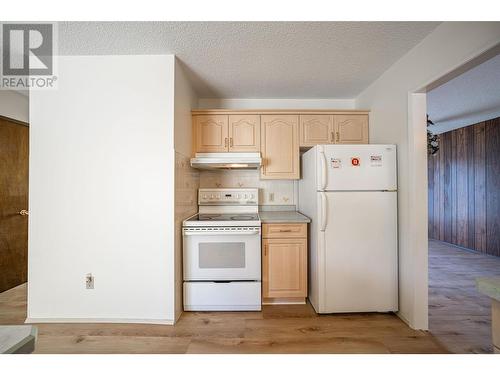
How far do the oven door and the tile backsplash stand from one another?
902mm

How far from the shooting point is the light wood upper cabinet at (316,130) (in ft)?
9.27

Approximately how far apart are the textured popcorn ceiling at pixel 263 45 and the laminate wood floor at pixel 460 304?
7.86 ft

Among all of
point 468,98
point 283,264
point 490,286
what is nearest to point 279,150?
point 283,264

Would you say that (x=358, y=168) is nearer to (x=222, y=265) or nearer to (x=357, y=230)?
(x=357, y=230)

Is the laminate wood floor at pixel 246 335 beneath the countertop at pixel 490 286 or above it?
beneath

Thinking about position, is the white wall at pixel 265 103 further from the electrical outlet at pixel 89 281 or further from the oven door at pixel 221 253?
the electrical outlet at pixel 89 281

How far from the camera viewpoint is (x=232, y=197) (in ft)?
9.94

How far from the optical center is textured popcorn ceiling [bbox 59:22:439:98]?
1729mm

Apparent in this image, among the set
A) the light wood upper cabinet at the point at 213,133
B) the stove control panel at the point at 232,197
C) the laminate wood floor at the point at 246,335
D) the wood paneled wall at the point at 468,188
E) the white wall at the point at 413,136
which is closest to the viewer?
the white wall at the point at 413,136

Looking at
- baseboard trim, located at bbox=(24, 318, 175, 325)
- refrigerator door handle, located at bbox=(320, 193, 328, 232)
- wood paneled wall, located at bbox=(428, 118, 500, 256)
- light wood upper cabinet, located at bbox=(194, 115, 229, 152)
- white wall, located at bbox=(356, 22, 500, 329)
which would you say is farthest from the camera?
wood paneled wall, located at bbox=(428, 118, 500, 256)

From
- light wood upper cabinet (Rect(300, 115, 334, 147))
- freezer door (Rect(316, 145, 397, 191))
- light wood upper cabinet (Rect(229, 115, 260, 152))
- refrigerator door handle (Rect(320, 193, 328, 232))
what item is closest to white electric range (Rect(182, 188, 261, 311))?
refrigerator door handle (Rect(320, 193, 328, 232))

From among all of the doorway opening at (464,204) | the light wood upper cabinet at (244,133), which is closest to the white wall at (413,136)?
the doorway opening at (464,204)

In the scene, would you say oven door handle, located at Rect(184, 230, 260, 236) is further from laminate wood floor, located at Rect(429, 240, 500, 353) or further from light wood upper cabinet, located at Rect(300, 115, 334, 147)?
laminate wood floor, located at Rect(429, 240, 500, 353)

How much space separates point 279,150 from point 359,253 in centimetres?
141
